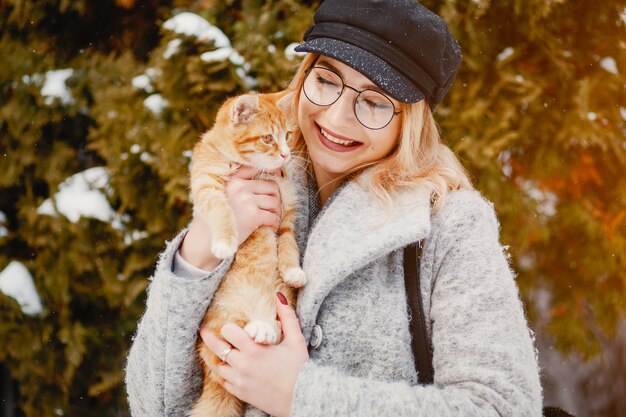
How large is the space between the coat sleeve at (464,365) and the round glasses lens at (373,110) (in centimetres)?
45

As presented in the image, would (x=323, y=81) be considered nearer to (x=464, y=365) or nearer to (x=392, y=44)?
(x=392, y=44)

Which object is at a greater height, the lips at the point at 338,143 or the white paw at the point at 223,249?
the lips at the point at 338,143

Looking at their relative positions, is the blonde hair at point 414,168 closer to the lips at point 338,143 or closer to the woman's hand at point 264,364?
the lips at point 338,143

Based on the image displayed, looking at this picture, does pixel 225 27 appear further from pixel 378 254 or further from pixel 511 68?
pixel 378 254

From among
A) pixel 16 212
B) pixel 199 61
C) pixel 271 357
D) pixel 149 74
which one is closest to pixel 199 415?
pixel 271 357

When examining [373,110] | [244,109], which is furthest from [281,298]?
[244,109]

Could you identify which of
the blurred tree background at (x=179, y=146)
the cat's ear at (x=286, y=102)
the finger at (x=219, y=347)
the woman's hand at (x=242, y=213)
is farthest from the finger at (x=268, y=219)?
the blurred tree background at (x=179, y=146)

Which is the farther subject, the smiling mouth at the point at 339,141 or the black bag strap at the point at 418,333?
the smiling mouth at the point at 339,141

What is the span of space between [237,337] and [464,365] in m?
0.63

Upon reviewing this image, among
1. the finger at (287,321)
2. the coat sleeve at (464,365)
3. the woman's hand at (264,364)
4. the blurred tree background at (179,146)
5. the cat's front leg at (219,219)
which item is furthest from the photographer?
the blurred tree background at (179,146)

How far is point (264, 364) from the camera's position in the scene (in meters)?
1.29

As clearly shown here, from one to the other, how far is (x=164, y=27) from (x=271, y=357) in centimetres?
208

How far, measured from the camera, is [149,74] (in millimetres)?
2783

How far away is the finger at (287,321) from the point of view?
1.34 m
